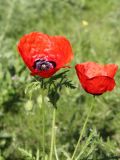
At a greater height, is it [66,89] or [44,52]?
[44,52]

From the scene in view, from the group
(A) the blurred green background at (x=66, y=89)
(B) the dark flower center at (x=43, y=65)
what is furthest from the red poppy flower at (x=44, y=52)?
(A) the blurred green background at (x=66, y=89)

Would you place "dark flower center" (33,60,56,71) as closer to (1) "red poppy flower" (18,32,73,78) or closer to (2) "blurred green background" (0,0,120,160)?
(1) "red poppy flower" (18,32,73,78)

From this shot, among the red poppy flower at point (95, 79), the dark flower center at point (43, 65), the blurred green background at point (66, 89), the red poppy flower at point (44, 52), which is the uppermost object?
the red poppy flower at point (44, 52)

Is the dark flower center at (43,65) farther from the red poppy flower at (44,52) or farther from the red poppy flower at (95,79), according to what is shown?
the red poppy flower at (95,79)

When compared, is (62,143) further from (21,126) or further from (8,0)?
(8,0)

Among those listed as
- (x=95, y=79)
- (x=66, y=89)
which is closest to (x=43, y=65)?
(x=95, y=79)

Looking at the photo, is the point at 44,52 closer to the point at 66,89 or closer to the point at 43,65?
the point at 43,65

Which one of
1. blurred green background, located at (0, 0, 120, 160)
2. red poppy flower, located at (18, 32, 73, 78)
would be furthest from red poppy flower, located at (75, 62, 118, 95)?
blurred green background, located at (0, 0, 120, 160)

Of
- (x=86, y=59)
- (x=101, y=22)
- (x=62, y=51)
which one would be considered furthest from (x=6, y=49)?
(x=62, y=51)
